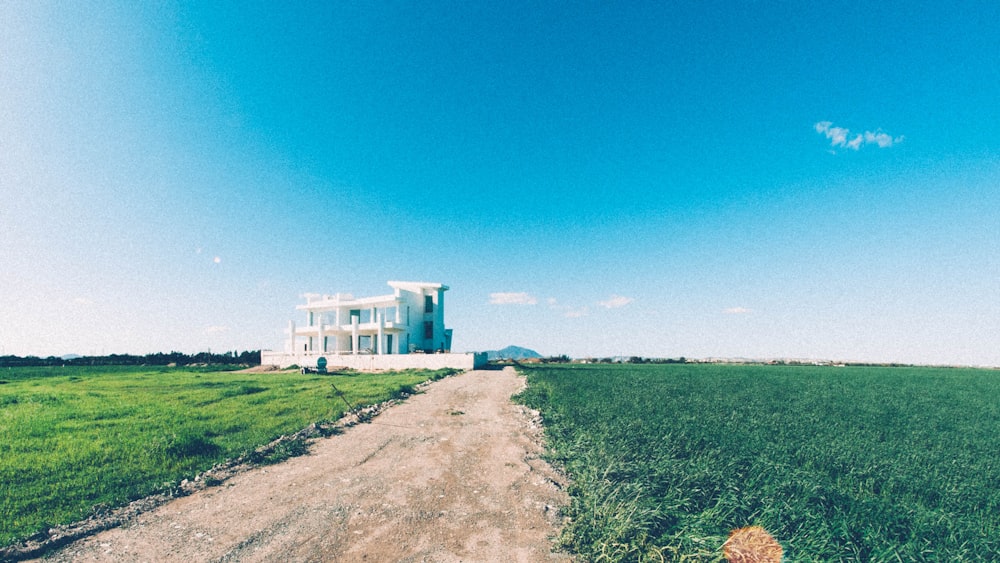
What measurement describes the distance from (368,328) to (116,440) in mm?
34259

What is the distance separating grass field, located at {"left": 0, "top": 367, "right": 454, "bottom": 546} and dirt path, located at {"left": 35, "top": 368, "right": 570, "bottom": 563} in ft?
4.32

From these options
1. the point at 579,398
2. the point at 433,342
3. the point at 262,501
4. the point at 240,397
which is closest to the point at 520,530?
the point at 262,501

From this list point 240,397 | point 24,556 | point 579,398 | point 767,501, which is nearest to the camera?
point 24,556

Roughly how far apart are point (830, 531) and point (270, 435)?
12303 mm

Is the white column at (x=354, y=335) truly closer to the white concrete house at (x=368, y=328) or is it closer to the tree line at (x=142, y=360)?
the white concrete house at (x=368, y=328)

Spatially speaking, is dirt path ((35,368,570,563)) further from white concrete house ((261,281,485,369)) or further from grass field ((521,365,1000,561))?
white concrete house ((261,281,485,369))

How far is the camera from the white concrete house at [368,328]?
43531 millimetres

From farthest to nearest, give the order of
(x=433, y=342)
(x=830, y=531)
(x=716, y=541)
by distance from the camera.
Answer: (x=433, y=342), (x=830, y=531), (x=716, y=541)

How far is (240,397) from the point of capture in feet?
60.2

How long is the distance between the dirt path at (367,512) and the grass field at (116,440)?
132cm

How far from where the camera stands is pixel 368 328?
44.5 metres

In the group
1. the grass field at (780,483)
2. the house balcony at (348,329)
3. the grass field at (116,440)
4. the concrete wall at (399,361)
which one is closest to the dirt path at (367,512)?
the grass field at (780,483)

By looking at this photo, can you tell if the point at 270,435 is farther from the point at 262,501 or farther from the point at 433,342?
the point at 433,342

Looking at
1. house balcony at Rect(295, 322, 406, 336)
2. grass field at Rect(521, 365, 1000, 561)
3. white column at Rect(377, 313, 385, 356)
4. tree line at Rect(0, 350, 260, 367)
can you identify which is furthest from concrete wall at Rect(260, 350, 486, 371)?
grass field at Rect(521, 365, 1000, 561)
